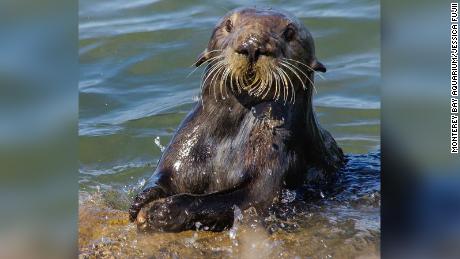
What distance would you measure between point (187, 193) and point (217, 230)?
40 centimetres

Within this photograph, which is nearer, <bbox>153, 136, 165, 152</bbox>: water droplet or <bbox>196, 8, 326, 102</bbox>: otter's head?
<bbox>196, 8, 326, 102</bbox>: otter's head

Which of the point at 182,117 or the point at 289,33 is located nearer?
the point at 289,33

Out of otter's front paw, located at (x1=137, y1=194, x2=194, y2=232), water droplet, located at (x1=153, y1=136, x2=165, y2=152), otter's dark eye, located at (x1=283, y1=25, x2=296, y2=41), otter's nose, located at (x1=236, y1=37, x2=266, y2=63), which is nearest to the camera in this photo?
otter's nose, located at (x1=236, y1=37, x2=266, y2=63)

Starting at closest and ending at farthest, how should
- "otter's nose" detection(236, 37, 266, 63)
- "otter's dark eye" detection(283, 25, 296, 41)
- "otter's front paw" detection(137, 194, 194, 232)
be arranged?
"otter's nose" detection(236, 37, 266, 63) → "otter's front paw" detection(137, 194, 194, 232) → "otter's dark eye" detection(283, 25, 296, 41)

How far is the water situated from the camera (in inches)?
140

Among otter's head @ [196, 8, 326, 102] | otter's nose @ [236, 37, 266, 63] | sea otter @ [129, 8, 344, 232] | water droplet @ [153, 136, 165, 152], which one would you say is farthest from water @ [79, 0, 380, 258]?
otter's nose @ [236, 37, 266, 63]

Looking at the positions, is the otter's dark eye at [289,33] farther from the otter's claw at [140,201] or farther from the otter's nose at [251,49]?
the otter's claw at [140,201]

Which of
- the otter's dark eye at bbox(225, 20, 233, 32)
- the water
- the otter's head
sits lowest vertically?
the water

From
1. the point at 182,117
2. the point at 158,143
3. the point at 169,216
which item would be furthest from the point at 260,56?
the point at 182,117

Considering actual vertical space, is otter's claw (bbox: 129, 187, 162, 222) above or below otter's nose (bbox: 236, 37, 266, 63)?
below

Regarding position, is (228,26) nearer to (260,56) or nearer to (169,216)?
(260,56)

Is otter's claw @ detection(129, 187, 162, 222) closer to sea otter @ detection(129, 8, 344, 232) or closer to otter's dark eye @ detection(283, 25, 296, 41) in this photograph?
sea otter @ detection(129, 8, 344, 232)

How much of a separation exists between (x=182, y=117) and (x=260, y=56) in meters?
4.12

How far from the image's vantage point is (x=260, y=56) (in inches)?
141
